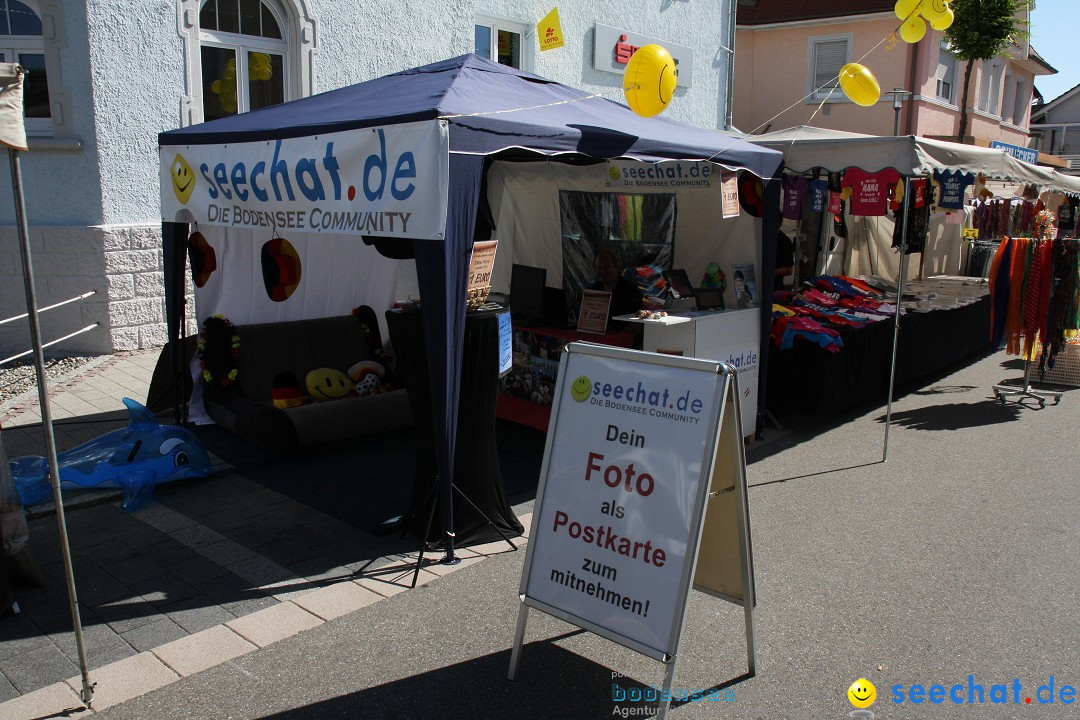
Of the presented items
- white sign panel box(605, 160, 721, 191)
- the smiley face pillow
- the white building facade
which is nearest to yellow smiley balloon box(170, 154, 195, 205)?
the smiley face pillow

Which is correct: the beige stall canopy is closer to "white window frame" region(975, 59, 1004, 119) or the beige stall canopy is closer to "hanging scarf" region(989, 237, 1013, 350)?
"hanging scarf" region(989, 237, 1013, 350)

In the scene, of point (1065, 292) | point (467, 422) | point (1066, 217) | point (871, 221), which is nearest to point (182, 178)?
point (467, 422)

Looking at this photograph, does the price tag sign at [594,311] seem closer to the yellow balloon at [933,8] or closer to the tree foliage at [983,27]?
the yellow balloon at [933,8]

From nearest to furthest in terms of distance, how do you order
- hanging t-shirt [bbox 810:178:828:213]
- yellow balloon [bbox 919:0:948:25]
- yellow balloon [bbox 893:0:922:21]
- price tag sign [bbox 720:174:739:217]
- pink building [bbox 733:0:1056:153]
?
price tag sign [bbox 720:174:739:217], yellow balloon [bbox 919:0:948:25], yellow balloon [bbox 893:0:922:21], hanging t-shirt [bbox 810:178:828:213], pink building [bbox 733:0:1056:153]

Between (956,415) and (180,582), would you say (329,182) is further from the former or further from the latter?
(956,415)

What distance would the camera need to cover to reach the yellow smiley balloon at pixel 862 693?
131 inches

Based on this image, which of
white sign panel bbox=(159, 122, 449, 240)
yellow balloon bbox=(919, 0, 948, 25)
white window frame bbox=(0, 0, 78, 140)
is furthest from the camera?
white window frame bbox=(0, 0, 78, 140)

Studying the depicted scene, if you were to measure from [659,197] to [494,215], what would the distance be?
1767 millimetres

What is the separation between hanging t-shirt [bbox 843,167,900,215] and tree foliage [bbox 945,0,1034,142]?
1571cm

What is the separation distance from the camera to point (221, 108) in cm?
1009

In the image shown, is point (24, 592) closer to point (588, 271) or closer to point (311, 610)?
point (311, 610)

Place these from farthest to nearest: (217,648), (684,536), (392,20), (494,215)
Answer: (392,20) → (494,215) → (217,648) → (684,536)

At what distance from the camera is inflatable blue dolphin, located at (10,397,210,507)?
541 centimetres

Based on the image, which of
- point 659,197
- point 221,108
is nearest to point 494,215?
point 659,197
